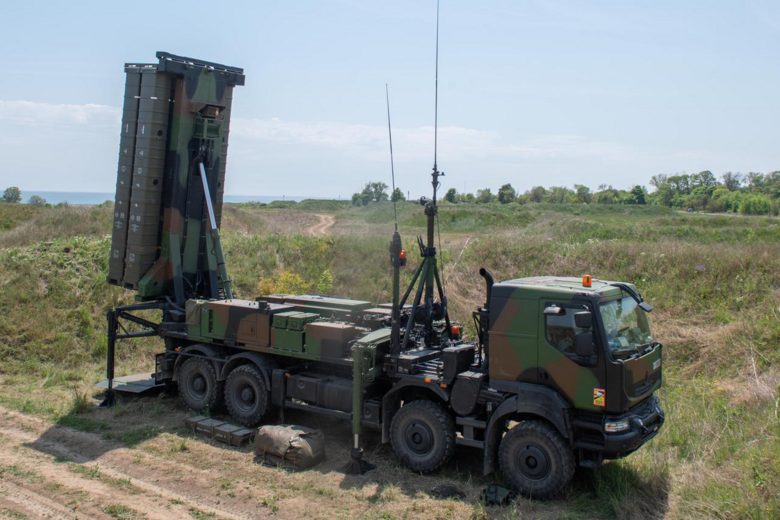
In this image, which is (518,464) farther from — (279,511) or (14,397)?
(14,397)

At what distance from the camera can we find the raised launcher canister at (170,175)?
11273 millimetres

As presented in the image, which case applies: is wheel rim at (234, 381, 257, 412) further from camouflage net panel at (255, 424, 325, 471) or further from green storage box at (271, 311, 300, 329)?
camouflage net panel at (255, 424, 325, 471)

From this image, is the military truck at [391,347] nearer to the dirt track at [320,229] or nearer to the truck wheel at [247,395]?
the truck wheel at [247,395]

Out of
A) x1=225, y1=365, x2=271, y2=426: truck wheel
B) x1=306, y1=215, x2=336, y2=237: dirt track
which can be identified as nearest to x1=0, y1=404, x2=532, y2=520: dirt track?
x1=225, y1=365, x2=271, y2=426: truck wheel

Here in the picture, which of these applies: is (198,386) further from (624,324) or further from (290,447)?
(624,324)

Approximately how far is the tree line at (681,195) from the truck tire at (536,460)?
28.3 meters

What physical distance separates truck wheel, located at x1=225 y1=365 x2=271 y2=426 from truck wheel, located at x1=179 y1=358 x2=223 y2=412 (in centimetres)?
38

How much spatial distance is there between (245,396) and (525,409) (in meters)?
5.00

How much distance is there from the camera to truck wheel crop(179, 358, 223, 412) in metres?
10.9

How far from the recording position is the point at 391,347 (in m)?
8.78

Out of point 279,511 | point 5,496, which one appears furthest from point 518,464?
point 5,496

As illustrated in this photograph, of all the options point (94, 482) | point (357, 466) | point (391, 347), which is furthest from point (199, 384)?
point (391, 347)

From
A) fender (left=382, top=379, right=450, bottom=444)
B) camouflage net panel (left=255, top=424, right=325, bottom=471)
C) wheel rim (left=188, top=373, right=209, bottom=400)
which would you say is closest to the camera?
fender (left=382, top=379, right=450, bottom=444)

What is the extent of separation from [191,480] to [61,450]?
8.28 feet
